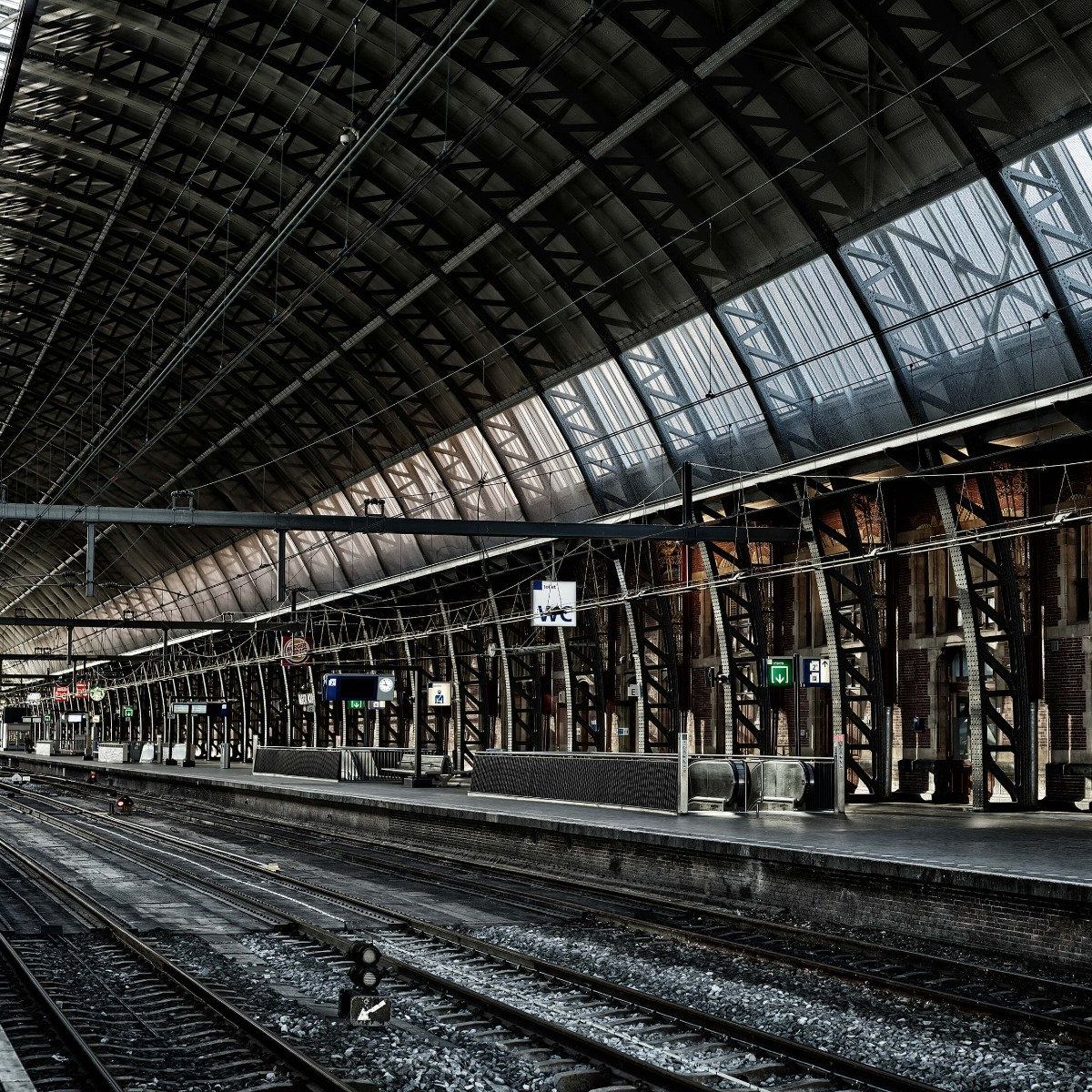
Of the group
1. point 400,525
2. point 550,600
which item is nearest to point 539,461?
point 550,600

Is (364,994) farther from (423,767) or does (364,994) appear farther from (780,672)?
(423,767)

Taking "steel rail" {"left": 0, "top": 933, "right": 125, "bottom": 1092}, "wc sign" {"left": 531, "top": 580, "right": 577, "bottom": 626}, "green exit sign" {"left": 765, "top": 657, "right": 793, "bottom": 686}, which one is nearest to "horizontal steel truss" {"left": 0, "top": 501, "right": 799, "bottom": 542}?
"wc sign" {"left": 531, "top": 580, "right": 577, "bottom": 626}

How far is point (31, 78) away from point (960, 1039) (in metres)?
29.6

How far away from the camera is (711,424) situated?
3331cm

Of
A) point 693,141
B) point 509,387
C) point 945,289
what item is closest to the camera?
point 945,289

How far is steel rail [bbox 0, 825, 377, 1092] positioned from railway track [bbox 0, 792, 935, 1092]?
2.04 meters

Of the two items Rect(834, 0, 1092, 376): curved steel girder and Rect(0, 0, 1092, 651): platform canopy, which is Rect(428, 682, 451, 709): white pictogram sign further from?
Rect(834, 0, 1092, 376): curved steel girder

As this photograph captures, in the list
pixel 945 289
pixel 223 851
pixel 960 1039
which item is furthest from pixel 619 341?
pixel 960 1039

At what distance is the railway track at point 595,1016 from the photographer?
10.2 m

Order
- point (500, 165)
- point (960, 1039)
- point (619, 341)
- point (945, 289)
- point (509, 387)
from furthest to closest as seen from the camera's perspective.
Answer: point (509, 387), point (619, 341), point (500, 165), point (945, 289), point (960, 1039)

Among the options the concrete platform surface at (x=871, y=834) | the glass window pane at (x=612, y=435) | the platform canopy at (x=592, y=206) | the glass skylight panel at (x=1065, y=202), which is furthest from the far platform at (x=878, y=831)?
the glass window pane at (x=612, y=435)

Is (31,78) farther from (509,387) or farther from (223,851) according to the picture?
(223,851)

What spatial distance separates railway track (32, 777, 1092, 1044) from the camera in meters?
12.7

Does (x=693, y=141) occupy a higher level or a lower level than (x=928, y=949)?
higher
